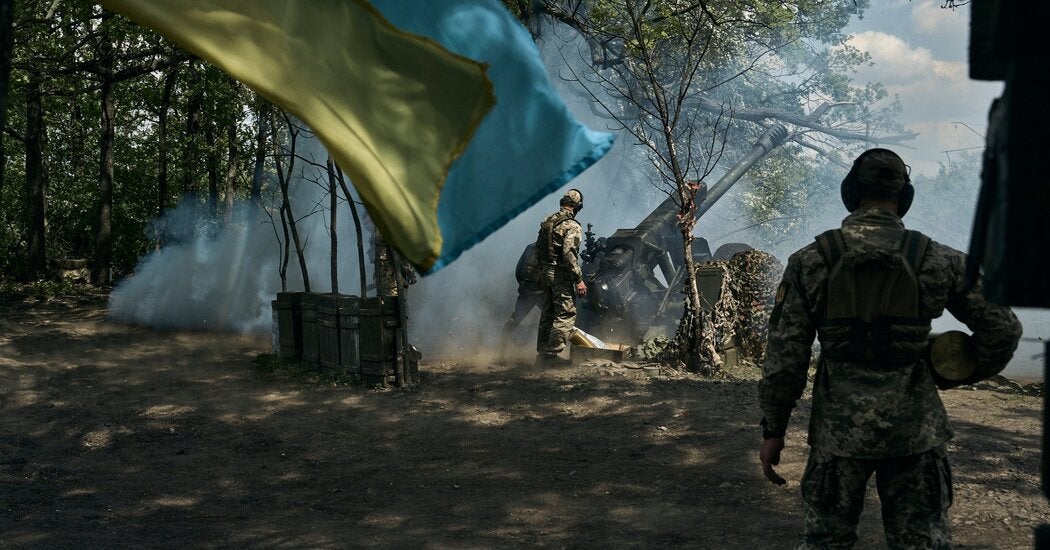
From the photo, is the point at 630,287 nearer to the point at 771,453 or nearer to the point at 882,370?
the point at 771,453

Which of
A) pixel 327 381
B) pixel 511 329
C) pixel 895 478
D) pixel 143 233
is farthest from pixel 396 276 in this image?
pixel 143 233

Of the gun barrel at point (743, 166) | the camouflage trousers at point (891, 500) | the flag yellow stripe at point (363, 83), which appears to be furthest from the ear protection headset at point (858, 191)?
the gun barrel at point (743, 166)

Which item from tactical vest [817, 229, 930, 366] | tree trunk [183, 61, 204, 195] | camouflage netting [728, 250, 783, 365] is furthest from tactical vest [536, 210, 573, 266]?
tactical vest [817, 229, 930, 366]

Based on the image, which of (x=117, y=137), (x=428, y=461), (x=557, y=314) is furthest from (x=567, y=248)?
(x=117, y=137)

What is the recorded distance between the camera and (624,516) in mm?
5992

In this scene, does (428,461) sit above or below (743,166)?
below

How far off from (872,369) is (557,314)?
7.88 m

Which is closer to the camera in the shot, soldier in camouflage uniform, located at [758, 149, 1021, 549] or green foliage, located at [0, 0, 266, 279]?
soldier in camouflage uniform, located at [758, 149, 1021, 549]

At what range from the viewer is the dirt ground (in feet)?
18.9

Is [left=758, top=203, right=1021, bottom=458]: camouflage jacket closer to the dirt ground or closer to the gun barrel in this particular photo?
the dirt ground

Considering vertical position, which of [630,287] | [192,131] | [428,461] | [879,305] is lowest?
[428,461]

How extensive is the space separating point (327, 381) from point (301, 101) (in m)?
7.86

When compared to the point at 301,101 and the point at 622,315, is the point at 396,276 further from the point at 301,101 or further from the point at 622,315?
the point at 301,101

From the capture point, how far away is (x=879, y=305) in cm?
353
